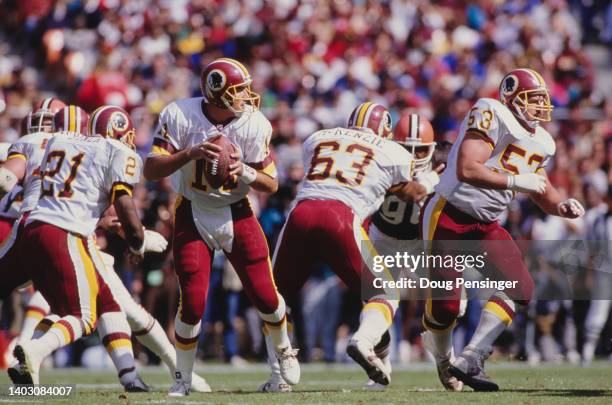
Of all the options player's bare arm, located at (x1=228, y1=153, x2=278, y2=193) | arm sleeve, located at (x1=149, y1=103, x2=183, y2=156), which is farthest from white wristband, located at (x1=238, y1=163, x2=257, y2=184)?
arm sleeve, located at (x1=149, y1=103, x2=183, y2=156)

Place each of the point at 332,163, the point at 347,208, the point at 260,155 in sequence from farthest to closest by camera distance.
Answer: the point at 332,163
the point at 347,208
the point at 260,155

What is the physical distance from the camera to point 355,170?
765 cm

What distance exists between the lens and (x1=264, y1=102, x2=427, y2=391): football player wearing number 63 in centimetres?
743

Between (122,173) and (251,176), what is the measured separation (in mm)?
787

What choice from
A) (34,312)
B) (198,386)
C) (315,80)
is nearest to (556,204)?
(198,386)

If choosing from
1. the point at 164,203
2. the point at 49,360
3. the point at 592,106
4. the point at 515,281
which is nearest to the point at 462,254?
the point at 515,281

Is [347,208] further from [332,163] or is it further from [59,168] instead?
[59,168]

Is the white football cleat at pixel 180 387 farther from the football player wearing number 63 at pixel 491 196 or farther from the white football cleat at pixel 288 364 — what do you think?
the football player wearing number 63 at pixel 491 196

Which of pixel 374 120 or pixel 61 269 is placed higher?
pixel 374 120

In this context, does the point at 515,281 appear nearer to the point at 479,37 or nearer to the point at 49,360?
the point at 49,360

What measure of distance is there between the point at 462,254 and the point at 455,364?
738 millimetres

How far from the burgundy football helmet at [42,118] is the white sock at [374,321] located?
285cm

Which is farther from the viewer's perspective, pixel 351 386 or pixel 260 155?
pixel 351 386

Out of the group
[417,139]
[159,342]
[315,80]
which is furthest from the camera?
[315,80]
